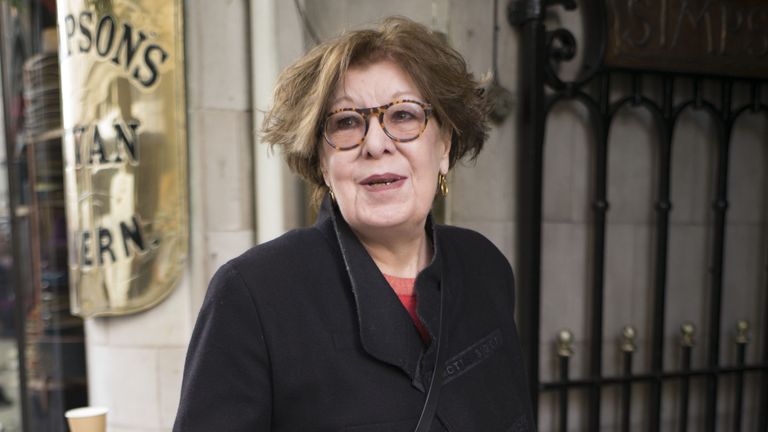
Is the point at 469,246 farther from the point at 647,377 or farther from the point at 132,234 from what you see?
the point at 647,377

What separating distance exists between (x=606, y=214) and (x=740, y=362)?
0.87 metres

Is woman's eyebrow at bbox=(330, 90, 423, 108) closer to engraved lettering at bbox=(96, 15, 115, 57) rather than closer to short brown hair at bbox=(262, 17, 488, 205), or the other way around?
short brown hair at bbox=(262, 17, 488, 205)

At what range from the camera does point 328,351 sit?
2.76ft

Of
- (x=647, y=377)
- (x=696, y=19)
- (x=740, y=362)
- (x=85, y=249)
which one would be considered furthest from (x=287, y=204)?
(x=740, y=362)

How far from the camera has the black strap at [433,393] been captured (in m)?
0.84

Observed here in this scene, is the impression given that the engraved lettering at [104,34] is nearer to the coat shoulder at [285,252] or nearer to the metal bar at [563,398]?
the coat shoulder at [285,252]

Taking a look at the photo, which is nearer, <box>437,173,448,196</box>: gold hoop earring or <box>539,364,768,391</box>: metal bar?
<box>437,173,448,196</box>: gold hoop earring

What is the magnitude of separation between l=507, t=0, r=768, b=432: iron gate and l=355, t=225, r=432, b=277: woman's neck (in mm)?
1057

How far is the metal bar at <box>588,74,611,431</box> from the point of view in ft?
6.69

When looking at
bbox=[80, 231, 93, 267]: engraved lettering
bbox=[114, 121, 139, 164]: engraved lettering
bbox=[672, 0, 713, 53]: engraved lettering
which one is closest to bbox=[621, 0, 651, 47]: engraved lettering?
bbox=[672, 0, 713, 53]: engraved lettering

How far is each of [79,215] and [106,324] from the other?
1.20 feet

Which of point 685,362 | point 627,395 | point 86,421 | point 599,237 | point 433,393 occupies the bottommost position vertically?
point 627,395

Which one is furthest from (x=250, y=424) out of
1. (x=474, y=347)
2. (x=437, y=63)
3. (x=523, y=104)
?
(x=523, y=104)

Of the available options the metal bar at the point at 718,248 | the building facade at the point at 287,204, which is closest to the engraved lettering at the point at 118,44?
the building facade at the point at 287,204
